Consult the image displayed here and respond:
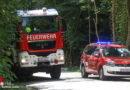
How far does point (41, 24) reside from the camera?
22438mm

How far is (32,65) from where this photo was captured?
2205 cm

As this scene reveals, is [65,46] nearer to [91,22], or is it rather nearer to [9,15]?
[91,22]

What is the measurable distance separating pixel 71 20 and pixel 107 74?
19.3 m

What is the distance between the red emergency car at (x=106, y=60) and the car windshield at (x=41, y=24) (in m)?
2.32

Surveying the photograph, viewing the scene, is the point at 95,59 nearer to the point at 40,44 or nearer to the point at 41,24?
the point at 40,44

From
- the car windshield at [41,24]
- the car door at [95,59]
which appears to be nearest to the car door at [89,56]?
the car door at [95,59]

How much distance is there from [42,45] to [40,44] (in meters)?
0.12

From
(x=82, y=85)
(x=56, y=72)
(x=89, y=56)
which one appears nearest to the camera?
(x=82, y=85)

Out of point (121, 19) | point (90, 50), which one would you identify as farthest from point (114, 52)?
point (121, 19)

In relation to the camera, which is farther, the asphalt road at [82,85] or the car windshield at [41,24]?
the car windshield at [41,24]

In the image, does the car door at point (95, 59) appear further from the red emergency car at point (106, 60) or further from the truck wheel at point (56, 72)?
the truck wheel at point (56, 72)

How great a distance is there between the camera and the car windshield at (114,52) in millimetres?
21556

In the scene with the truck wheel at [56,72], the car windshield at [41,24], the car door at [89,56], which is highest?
the car windshield at [41,24]

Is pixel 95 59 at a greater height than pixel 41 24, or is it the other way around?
pixel 41 24
